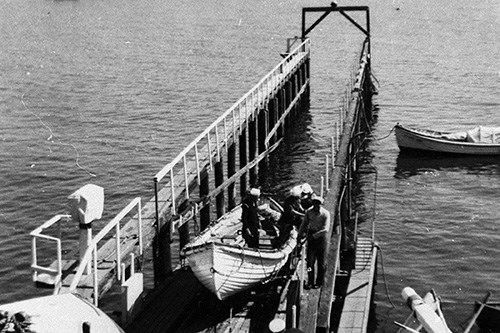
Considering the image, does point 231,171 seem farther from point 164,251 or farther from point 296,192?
point 164,251

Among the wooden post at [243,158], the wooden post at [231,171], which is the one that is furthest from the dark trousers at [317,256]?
the wooden post at [243,158]

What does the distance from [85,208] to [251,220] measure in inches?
210

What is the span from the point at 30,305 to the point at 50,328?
697 millimetres

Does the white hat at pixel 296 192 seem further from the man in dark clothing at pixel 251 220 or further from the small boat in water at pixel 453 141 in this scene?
the small boat in water at pixel 453 141

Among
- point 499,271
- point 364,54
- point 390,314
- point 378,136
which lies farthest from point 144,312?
point 364,54

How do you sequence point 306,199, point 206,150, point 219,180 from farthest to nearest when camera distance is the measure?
1. point 219,180
2. point 206,150
3. point 306,199

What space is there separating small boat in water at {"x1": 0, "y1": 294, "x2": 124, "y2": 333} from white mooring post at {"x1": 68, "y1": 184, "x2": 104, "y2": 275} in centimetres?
172

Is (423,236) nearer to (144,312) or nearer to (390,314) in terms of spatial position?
(390,314)

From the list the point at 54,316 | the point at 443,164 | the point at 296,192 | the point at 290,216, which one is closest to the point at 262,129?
the point at 443,164

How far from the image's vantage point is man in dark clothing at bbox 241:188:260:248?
1945 centimetres

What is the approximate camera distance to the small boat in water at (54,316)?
12.9 metres

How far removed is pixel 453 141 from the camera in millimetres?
41594

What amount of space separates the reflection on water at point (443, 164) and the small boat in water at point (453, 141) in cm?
33

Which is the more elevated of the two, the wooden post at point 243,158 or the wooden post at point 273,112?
the wooden post at point 273,112
